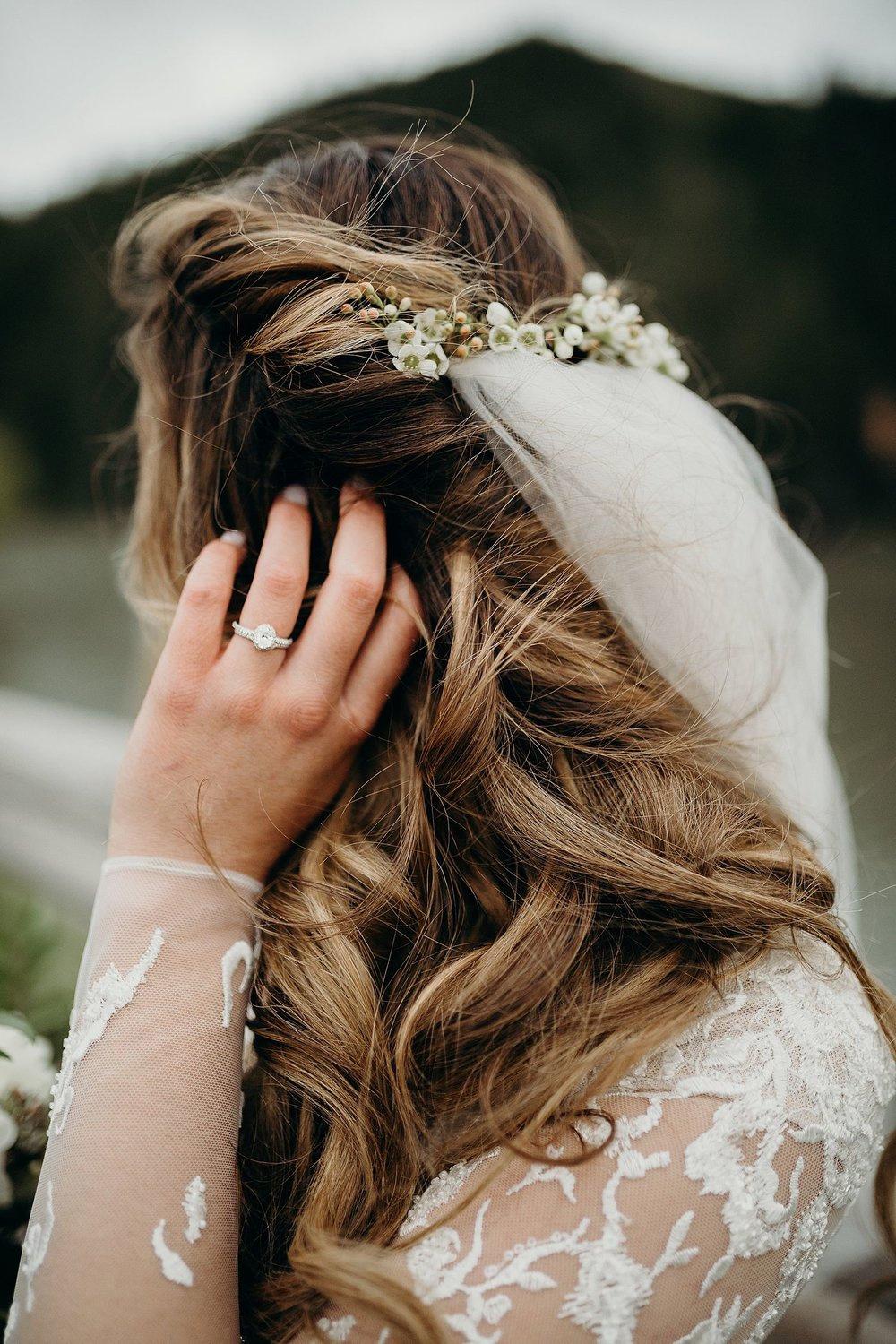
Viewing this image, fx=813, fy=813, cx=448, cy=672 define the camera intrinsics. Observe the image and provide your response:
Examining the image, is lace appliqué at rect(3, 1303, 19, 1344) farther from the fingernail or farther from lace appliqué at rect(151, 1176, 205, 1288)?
the fingernail

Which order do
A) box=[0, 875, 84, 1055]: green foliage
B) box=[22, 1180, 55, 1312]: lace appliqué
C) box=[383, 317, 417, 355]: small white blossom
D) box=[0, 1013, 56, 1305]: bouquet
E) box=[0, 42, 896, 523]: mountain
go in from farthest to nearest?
box=[0, 42, 896, 523]: mountain < box=[0, 875, 84, 1055]: green foliage < box=[0, 1013, 56, 1305]: bouquet < box=[383, 317, 417, 355]: small white blossom < box=[22, 1180, 55, 1312]: lace appliqué

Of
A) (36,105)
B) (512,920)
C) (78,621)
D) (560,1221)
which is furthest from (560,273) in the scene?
(78,621)

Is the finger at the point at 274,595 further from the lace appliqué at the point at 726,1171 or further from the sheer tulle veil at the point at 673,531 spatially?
the lace appliqué at the point at 726,1171

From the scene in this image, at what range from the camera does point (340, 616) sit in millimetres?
985

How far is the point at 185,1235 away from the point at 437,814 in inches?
19.7

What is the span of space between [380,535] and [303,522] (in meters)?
0.11

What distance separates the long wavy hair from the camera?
0.89m

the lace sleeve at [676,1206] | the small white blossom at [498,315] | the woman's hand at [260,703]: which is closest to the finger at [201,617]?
the woman's hand at [260,703]

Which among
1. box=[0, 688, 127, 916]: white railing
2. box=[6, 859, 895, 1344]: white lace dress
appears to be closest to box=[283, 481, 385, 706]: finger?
box=[6, 859, 895, 1344]: white lace dress

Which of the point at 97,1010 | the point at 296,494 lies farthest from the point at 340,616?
the point at 97,1010

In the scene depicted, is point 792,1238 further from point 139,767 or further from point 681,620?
point 139,767

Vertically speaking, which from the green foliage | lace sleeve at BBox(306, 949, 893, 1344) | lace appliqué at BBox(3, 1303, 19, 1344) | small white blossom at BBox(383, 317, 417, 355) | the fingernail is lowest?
the green foliage

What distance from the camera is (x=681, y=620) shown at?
103 cm

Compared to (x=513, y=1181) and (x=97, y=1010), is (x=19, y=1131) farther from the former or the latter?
(x=513, y=1181)
